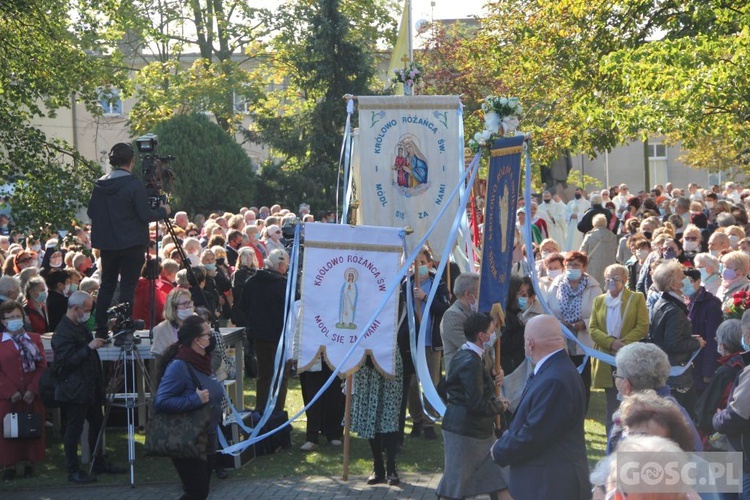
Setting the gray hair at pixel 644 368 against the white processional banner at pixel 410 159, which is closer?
the gray hair at pixel 644 368

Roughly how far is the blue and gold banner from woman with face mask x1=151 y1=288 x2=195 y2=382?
119 inches

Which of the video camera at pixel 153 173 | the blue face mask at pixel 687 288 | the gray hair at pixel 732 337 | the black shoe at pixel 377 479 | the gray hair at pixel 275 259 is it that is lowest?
the black shoe at pixel 377 479

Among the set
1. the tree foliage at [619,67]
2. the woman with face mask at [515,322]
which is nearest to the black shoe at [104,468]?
the woman with face mask at [515,322]

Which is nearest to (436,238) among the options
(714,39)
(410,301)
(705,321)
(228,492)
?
(410,301)

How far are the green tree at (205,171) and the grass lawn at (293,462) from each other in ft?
68.8

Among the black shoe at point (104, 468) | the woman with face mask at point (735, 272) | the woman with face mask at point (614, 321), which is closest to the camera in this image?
the black shoe at point (104, 468)

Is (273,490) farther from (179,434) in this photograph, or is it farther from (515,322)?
(515,322)

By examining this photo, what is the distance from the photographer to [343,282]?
10.8m

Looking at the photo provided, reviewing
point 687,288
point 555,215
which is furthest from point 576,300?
point 555,215

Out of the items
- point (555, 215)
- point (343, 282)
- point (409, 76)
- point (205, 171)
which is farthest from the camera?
point (205, 171)

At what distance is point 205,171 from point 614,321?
23.4m

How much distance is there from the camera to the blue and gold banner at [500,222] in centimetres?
963

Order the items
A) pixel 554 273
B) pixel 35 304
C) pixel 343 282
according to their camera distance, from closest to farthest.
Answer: pixel 343 282 → pixel 35 304 → pixel 554 273

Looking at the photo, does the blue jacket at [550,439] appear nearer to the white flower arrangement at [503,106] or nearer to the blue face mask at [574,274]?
the white flower arrangement at [503,106]
